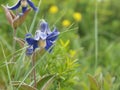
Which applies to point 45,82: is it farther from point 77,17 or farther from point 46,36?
point 77,17

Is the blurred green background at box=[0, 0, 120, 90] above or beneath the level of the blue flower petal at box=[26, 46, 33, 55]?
beneath

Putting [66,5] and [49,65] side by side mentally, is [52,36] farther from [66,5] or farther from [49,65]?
[66,5]

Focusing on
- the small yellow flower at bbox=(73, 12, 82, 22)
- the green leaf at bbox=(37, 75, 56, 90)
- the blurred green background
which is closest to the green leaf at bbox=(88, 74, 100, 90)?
the green leaf at bbox=(37, 75, 56, 90)

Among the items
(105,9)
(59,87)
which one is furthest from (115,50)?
(59,87)

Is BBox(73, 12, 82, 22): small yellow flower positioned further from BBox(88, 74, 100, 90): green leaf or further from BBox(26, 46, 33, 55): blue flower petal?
BBox(26, 46, 33, 55): blue flower petal

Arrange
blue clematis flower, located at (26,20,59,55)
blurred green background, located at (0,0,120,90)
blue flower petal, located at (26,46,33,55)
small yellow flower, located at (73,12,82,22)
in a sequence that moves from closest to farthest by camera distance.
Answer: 1. blue clematis flower, located at (26,20,59,55)
2. blue flower petal, located at (26,46,33,55)
3. blurred green background, located at (0,0,120,90)
4. small yellow flower, located at (73,12,82,22)

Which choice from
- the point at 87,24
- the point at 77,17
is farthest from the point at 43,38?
the point at 87,24
